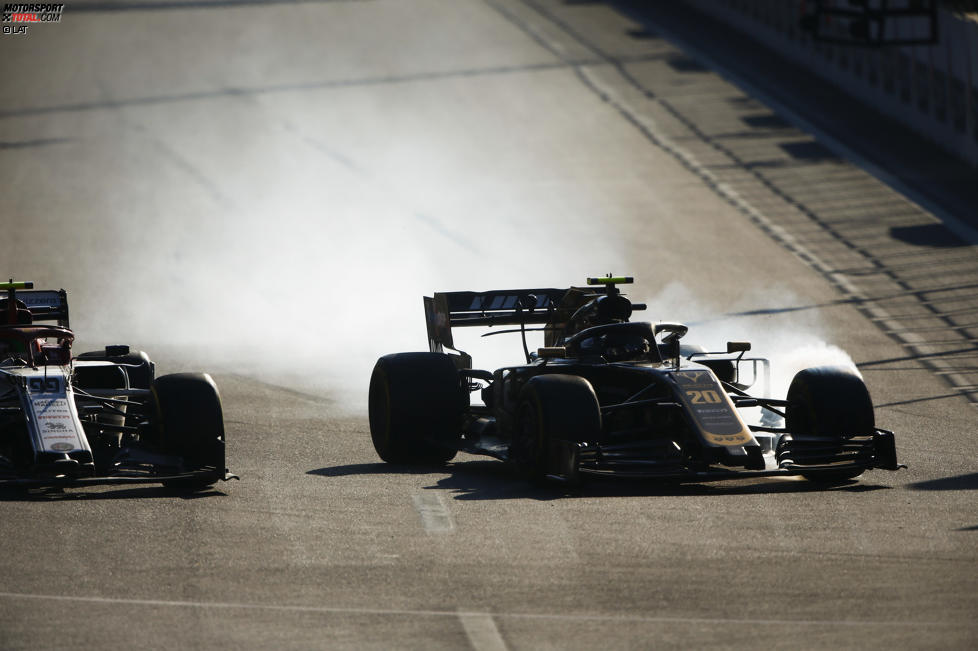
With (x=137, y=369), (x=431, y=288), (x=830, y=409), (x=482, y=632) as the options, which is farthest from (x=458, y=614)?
(x=431, y=288)

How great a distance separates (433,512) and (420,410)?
10.1ft

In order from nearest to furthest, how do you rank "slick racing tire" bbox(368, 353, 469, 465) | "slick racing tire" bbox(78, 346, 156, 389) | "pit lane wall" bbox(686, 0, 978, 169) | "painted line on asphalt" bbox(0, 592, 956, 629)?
1. "painted line on asphalt" bbox(0, 592, 956, 629)
2. "slick racing tire" bbox(368, 353, 469, 465)
3. "slick racing tire" bbox(78, 346, 156, 389)
4. "pit lane wall" bbox(686, 0, 978, 169)

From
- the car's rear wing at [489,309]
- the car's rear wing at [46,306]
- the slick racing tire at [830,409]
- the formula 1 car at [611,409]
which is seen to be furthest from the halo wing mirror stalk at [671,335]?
the car's rear wing at [46,306]

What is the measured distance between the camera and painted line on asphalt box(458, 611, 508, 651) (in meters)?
8.03

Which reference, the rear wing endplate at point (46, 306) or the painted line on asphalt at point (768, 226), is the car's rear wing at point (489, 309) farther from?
the painted line on asphalt at point (768, 226)

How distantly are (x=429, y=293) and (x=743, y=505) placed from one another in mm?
16895

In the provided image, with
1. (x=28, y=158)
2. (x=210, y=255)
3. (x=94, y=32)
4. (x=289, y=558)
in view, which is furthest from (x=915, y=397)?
(x=94, y=32)

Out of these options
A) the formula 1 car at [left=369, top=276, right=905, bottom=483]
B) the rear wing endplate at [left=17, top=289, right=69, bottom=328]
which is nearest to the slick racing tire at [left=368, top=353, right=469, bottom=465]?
the formula 1 car at [left=369, top=276, right=905, bottom=483]

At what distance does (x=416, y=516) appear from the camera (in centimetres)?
1136

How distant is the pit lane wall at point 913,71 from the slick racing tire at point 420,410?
20130 millimetres

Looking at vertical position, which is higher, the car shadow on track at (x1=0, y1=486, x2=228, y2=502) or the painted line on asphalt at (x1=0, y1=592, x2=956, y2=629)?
the car shadow on track at (x1=0, y1=486, x2=228, y2=502)

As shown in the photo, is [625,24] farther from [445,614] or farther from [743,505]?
[445,614]

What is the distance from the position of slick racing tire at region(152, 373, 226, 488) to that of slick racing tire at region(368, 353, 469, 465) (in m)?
2.22

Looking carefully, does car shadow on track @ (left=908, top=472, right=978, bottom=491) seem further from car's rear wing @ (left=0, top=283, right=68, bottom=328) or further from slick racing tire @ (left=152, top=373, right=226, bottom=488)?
car's rear wing @ (left=0, top=283, right=68, bottom=328)
